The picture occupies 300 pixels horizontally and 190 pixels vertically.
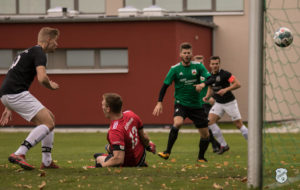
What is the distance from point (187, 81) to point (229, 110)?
2201mm

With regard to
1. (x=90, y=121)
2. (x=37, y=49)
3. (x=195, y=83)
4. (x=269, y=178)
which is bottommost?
Result: (x=90, y=121)

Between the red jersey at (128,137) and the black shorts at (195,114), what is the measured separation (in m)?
2.78

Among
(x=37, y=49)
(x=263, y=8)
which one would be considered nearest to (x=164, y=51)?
(x=37, y=49)

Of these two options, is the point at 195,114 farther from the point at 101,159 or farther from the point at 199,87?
the point at 101,159

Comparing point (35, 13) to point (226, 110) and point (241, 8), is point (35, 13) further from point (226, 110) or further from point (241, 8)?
point (226, 110)

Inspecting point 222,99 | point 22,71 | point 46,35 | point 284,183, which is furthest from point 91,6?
point 284,183

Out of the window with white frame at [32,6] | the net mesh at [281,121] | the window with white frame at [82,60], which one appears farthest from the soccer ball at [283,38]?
the window with white frame at [32,6]

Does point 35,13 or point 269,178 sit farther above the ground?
point 35,13

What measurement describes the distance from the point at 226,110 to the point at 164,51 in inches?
444

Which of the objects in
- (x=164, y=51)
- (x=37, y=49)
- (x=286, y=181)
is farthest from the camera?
(x=164, y=51)

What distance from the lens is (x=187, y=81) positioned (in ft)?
37.0

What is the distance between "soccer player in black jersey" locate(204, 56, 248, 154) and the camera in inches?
503

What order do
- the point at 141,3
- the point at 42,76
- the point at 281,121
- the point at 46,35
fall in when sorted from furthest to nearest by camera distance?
the point at 141,3, the point at 281,121, the point at 46,35, the point at 42,76

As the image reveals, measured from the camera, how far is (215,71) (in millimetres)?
12867
